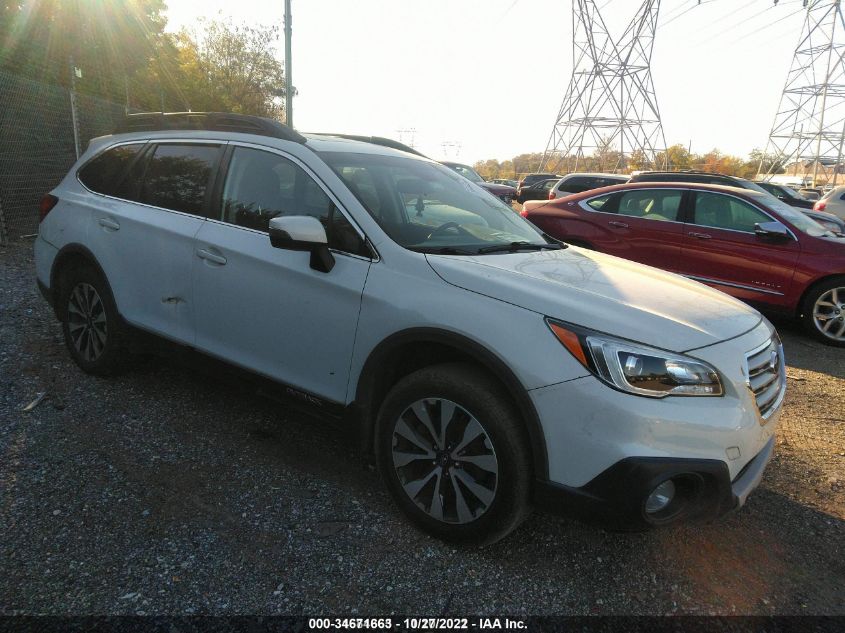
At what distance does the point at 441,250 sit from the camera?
8.96 ft

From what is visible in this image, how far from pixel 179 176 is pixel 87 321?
1299mm

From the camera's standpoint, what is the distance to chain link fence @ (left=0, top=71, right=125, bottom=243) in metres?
8.15

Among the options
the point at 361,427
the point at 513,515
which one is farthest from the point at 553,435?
the point at 361,427

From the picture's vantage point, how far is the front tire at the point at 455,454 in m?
2.23

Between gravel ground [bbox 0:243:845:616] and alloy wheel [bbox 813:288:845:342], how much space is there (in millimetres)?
3002

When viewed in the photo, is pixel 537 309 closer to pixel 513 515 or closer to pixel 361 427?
pixel 513 515

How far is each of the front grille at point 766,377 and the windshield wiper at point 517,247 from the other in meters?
1.20

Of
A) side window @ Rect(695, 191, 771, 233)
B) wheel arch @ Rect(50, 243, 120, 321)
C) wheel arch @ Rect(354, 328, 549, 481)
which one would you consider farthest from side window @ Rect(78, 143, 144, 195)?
side window @ Rect(695, 191, 771, 233)

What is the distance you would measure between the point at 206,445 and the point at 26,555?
1.07 metres

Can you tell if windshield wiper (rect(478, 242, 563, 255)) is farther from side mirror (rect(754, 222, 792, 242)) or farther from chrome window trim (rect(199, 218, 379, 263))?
side mirror (rect(754, 222, 792, 242))

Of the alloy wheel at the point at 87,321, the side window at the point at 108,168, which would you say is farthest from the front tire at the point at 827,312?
the alloy wheel at the point at 87,321

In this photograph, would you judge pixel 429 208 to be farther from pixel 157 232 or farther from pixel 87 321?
pixel 87 321

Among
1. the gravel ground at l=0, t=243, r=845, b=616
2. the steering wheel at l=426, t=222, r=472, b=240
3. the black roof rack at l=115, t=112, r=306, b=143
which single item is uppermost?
the black roof rack at l=115, t=112, r=306, b=143

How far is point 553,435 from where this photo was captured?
212 cm
